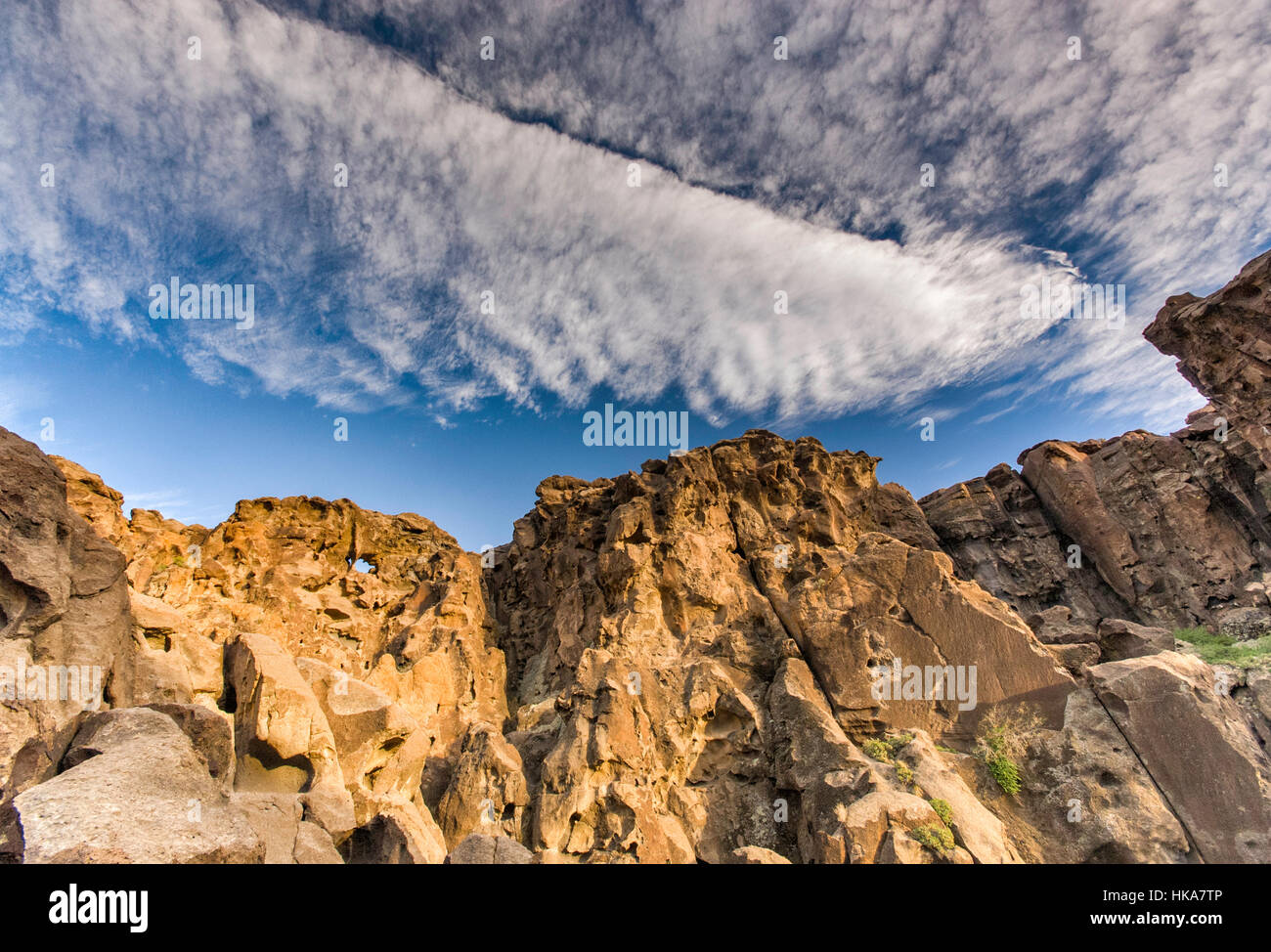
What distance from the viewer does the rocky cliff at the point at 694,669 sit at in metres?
11.8

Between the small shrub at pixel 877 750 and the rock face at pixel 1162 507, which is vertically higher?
the rock face at pixel 1162 507

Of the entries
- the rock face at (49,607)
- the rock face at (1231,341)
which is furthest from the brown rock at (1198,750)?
the rock face at (49,607)

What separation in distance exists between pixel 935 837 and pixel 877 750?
156 inches

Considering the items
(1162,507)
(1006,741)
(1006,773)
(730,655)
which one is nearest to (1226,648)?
(1162,507)

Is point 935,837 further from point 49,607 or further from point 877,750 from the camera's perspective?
point 49,607

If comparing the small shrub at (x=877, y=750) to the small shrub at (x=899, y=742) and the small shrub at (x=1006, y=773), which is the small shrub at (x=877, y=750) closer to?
the small shrub at (x=899, y=742)

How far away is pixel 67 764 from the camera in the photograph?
912 centimetres

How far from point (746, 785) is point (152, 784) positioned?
1585 centimetres

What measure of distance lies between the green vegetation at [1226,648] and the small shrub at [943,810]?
32.5 feet

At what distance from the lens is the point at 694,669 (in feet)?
65.0
